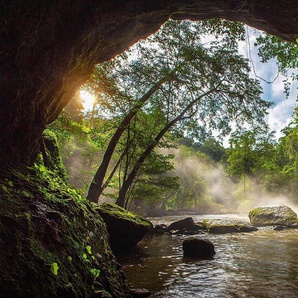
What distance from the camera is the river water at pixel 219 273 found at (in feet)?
20.3

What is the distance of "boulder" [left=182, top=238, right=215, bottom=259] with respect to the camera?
1009cm

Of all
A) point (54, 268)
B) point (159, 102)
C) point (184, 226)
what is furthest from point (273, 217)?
point (54, 268)

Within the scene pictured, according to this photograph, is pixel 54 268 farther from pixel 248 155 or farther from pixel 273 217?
pixel 248 155

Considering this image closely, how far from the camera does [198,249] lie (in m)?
10.2

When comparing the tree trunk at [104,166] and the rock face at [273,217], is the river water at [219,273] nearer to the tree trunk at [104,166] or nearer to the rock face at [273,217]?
the tree trunk at [104,166]

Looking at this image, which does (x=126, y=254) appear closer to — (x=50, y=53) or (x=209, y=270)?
(x=209, y=270)

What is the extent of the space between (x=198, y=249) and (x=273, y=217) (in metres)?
15.9

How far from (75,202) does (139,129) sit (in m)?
13.2

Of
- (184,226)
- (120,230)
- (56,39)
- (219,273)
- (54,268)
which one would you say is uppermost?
(56,39)

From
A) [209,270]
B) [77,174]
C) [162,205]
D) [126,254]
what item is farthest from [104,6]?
[162,205]

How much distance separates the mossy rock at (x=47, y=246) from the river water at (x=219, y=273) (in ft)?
6.49

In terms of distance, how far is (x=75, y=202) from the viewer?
578 cm

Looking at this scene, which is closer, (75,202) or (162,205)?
(75,202)

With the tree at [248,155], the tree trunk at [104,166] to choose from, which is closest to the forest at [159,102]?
the tree trunk at [104,166]
